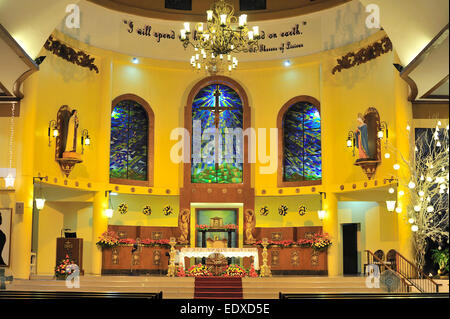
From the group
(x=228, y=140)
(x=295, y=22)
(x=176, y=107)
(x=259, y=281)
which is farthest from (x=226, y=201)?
(x=295, y=22)

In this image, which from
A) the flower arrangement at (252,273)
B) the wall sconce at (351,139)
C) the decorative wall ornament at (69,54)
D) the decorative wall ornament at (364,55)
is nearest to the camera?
the flower arrangement at (252,273)

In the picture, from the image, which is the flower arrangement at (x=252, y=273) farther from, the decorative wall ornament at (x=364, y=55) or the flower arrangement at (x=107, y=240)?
the decorative wall ornament at (x=364, y=55)

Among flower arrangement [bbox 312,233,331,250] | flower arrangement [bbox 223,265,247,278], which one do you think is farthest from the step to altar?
flower arrangement [bbox 312,233,331,250]

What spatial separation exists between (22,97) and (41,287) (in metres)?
5.52

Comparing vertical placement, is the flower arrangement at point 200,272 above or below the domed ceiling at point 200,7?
below

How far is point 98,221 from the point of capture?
1922 centimetres

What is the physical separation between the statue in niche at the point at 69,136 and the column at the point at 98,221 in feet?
6.81

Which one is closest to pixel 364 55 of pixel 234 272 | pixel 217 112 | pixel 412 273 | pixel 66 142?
pixel 217 112

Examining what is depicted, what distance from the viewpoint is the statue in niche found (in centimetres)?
1781

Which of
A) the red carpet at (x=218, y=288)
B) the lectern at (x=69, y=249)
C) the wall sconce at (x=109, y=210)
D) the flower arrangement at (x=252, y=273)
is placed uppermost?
the wall sconce at (x=109, y=210)

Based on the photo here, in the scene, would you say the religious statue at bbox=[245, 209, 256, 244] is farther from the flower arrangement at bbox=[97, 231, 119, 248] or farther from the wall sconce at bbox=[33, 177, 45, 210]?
the wall sconce at bbox=[33, 177, 45, 210]

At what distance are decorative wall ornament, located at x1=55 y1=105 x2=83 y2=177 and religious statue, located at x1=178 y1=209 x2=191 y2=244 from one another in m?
4.33

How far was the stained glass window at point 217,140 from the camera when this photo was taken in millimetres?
21422

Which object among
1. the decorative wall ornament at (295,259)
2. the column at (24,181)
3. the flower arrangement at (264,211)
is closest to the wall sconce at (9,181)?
the column at (24,181)
